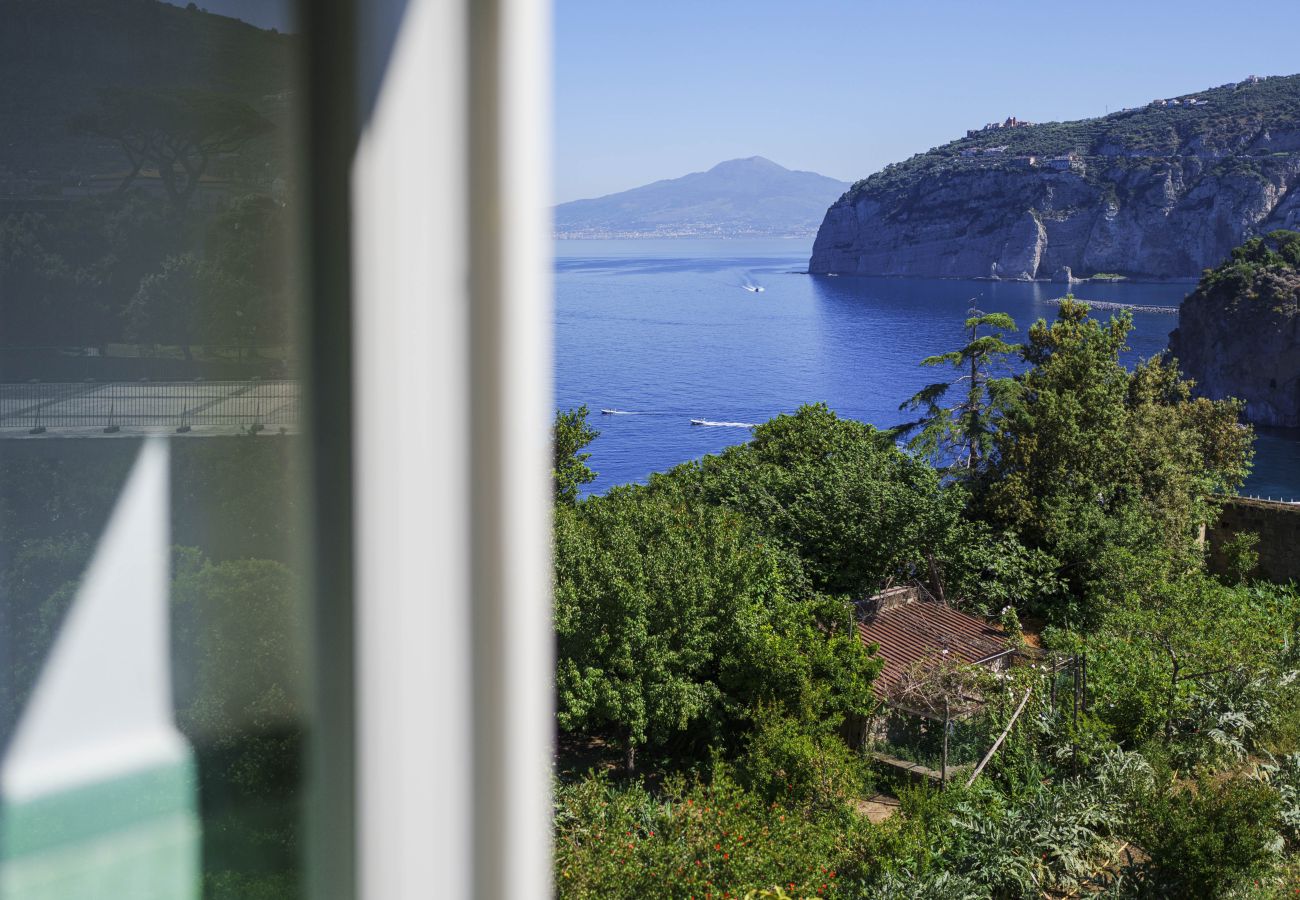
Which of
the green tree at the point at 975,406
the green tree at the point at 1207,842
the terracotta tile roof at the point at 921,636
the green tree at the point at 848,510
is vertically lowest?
the terracotta tile roof at the point at 921,636

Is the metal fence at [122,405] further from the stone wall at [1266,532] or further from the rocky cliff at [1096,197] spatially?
the rocky cliff at [1096,197]

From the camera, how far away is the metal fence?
738 mm

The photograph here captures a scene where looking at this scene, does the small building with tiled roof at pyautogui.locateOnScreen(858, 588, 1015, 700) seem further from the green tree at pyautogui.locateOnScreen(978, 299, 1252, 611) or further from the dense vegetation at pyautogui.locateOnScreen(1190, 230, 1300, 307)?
the dense vegetation at pyautogui.locateOnScreen(1190, 230, 1300, 307)

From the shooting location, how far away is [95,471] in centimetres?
76

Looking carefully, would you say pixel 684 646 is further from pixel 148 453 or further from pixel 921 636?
pixel 148 453

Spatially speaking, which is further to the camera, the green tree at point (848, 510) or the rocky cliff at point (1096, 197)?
the rocky cliff at point (1096, 197)

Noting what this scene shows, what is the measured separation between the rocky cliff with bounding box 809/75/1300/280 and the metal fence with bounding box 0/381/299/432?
9015cm

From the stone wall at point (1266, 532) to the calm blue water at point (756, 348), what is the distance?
20.5 m

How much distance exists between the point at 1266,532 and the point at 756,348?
59.3m

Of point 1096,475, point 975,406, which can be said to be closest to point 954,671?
point 1096,475

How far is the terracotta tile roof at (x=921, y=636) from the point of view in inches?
449

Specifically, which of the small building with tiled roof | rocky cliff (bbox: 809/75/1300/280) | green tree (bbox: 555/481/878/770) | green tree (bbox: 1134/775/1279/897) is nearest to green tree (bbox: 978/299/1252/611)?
the small building with tiled roof

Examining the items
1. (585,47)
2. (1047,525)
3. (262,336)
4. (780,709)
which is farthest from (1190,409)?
(585,47)

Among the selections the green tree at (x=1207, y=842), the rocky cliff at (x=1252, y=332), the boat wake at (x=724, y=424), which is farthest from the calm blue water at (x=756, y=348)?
the green tree at (x=1207, y=842)
